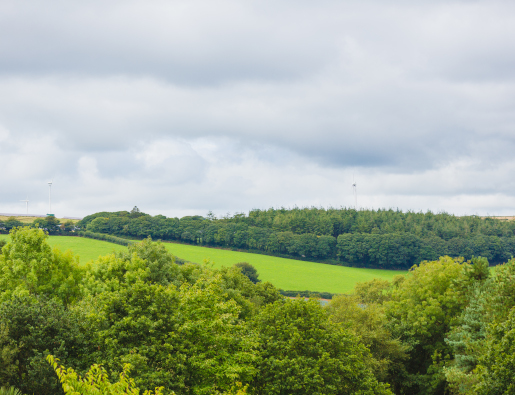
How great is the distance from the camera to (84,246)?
5133 inches

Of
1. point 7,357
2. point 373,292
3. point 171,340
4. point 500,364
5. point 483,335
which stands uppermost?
point 171,340

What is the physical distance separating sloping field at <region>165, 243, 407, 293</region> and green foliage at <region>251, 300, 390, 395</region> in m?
84.1

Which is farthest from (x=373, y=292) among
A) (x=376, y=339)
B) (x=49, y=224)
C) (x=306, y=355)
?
(x=49, y=224)

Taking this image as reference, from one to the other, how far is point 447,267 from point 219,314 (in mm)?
34335

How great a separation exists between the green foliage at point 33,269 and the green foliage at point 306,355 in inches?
903

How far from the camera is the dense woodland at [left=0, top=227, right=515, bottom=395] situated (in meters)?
23.5

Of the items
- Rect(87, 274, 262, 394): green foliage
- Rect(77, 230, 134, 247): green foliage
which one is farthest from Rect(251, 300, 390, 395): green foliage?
Rect(77, 230, 134, 247): green foliage

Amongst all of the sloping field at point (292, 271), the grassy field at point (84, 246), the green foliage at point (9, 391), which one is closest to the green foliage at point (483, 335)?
the green foliage at point (9, 391)

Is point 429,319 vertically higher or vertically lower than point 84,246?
lower

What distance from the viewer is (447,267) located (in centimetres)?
5272

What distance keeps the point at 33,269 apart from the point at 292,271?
323 feet

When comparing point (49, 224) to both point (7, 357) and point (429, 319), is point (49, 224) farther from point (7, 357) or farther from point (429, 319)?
point (7, 357)

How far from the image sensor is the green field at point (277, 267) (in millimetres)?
120375

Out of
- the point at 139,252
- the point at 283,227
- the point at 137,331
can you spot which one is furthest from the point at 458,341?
the point at 283,227
